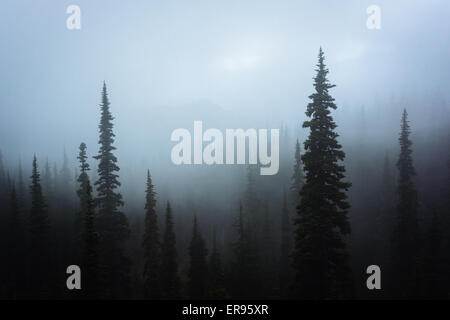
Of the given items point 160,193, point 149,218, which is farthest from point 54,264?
point 160,193

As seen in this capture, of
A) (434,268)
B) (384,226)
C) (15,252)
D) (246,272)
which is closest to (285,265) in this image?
(246,272)

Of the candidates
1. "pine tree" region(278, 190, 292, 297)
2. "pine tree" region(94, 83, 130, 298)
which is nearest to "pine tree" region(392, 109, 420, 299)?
"pine tree" region(278, 190, 292, 297)

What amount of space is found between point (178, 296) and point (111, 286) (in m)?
9.88

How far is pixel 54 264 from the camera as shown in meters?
42.0

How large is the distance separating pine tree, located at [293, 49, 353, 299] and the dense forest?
60mm

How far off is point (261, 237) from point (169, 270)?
23623mm

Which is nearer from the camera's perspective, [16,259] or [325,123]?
[325,123]

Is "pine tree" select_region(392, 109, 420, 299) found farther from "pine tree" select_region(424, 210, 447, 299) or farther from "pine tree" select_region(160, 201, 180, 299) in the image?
"pine tree" select_region(160, 201, 180, 299)

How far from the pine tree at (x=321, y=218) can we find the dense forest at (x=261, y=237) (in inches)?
2.4

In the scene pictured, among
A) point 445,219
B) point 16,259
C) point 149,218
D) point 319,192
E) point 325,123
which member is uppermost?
point 325,123

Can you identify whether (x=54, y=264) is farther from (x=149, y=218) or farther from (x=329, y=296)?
(x=329, y=296)

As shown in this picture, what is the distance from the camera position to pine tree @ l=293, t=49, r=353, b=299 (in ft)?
52.2
